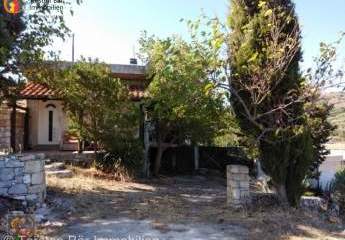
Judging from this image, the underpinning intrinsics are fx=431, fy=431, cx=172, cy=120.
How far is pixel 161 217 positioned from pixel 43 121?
11232mm

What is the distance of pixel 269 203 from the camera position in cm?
1026

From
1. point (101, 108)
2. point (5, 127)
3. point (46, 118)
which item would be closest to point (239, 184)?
point (101, 108)

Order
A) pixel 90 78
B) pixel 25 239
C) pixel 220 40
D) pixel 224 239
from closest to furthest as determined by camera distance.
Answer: pixel 25 239 < pixel 224 239 < pixel 220 40 < pixel 90 78

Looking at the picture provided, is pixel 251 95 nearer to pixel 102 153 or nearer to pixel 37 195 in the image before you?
pixel 37 195

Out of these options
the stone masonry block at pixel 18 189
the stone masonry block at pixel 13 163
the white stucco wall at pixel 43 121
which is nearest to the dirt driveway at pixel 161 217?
the stone masonry block at pixel 18 189

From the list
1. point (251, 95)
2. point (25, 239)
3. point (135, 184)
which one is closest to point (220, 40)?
point (251, 95)

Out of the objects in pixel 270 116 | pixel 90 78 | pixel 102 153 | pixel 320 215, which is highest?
pixel 90 78

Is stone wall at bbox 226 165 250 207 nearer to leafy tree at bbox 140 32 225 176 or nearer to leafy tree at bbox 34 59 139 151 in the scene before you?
leafy tree at bbox 140 32 225 176

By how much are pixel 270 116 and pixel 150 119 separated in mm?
7119

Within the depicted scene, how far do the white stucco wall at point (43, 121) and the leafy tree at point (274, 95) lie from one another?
10390mm

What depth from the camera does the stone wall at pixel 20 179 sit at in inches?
374

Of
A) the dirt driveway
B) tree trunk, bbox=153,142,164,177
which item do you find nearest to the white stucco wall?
tree trunk, bbox=153,142,164,177

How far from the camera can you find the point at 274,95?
10180mm

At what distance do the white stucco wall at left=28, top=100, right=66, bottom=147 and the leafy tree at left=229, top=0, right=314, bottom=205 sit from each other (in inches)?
409
